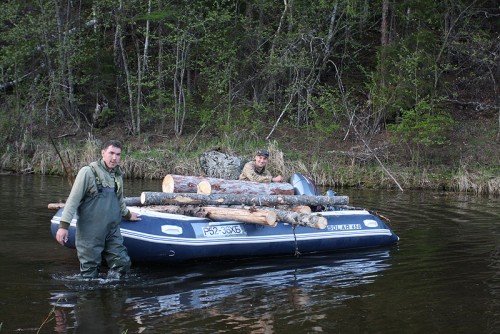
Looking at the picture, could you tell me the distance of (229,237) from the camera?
28.8ft

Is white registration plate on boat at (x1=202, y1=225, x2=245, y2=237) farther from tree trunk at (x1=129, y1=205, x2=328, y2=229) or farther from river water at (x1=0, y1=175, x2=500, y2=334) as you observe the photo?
river water at (x1=0, y1=175, x2=500, y2=334)

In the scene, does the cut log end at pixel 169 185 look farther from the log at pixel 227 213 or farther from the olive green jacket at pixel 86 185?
the olive green jacket at pixel 86 185

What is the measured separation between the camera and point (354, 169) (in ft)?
64.8

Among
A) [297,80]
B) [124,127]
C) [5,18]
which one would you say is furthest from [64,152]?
[297,80]

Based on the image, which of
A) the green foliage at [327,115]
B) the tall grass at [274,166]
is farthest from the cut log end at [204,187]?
the green foliage at [327,115]

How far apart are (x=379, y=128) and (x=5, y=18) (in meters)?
13.1

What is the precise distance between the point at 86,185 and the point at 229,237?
7.59 ft

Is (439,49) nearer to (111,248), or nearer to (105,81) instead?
(105,81)

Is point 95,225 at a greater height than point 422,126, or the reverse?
point 422,126

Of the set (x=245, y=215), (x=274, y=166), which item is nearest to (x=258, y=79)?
(x=274, y=166)

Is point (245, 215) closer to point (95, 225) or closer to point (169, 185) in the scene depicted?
point (169, 185)

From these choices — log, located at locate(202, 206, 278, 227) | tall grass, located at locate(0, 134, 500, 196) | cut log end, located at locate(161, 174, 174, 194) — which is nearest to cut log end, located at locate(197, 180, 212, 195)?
cut log end, located at locate(161, 174, 174, 194)

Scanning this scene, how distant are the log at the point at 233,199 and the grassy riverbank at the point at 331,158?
8.56 meters

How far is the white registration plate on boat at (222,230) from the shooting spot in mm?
8664
